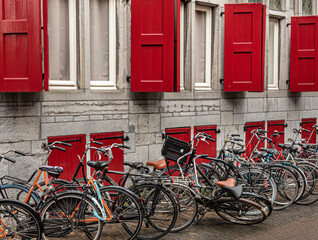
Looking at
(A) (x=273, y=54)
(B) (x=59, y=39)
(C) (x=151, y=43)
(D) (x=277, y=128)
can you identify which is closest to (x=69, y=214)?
(B) (x=59, y=39)

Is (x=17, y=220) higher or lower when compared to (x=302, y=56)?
lower

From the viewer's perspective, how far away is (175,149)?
7086 mm

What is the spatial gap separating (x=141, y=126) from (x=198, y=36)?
8.59ft

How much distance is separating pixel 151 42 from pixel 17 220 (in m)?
4.11

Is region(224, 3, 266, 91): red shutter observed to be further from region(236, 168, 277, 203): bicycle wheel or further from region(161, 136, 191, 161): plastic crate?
region(161, 136, 191, 161): plastic crate

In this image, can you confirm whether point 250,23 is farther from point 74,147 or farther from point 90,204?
point 90,204

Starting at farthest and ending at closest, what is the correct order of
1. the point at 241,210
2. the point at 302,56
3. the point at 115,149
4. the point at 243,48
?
1. the point at 302,56
2. the point at 243,48
3. the point at 115,149
4. the point at 241,210

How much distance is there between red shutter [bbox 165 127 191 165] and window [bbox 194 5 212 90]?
109cm

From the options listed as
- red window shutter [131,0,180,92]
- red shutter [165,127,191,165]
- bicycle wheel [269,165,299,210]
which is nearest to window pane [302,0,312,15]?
red shutter [165,127,191,165]

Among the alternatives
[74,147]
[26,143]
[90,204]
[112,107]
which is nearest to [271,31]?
[112,107]

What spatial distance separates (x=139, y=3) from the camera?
8016mm

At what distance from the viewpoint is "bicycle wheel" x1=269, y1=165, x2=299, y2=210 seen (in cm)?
758

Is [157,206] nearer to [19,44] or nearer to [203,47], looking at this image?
[19,44]

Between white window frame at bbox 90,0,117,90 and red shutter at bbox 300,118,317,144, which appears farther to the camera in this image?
red shutter at bbox 300,118,317,144
